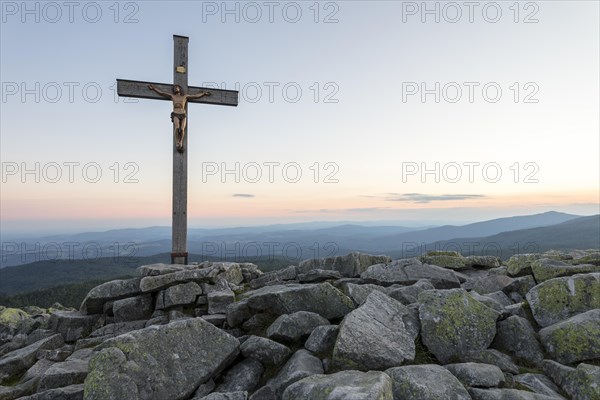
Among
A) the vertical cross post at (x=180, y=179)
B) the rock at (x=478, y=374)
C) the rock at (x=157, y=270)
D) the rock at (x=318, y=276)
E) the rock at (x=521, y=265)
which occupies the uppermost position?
the vertical cross post at (x=180, y=179)

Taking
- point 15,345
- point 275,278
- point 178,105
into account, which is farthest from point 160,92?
point 15,345

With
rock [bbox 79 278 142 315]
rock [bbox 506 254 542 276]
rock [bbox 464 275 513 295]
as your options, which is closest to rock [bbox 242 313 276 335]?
rock [bbox 79 278 142 315]

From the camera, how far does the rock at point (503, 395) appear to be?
5.79 meters

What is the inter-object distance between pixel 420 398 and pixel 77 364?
299 inches

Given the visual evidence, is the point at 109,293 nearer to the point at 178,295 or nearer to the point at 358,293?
the point at 178,295

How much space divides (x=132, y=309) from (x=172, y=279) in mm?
1523

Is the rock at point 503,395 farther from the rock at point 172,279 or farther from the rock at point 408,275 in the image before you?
the rock at point 172,279

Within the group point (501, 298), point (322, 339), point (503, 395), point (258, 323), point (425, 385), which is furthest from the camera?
point (501, 298)

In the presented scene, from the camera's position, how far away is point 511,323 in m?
7.95

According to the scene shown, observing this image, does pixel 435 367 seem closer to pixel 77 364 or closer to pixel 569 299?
pixel 569 299

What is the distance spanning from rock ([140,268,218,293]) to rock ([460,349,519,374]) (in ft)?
27.4

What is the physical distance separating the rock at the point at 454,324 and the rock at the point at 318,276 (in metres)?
4.75

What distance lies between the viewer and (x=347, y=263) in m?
13.6

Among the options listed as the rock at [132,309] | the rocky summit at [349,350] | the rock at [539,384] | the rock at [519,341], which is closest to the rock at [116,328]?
the rocky summit at [349,350]
